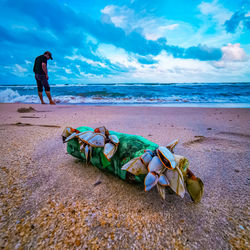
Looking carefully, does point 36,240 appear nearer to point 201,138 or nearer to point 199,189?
point 199,189

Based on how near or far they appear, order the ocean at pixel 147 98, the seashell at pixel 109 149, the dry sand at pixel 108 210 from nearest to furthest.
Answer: the dry sand at pixel 108 210 → the seashell at pixel 109 149 → the ocean at pixel 147 98

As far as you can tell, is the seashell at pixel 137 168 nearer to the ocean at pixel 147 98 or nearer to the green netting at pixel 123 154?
the green netting at pixel 123 154

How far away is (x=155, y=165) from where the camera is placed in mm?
648

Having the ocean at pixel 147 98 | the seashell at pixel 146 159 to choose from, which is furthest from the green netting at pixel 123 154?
the ocean at pixel 147 98

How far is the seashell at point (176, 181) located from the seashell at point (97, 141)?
0.39m

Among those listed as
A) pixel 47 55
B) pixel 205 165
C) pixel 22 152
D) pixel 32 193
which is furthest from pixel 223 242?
pixel 47 55

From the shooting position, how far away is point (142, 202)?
76 cm

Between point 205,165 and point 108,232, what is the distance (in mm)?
900

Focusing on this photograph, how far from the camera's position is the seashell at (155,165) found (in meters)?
0.64

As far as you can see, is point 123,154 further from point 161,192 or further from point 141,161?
point 161,192

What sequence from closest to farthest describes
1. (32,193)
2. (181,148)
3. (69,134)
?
(32,193) < (69,134) < (181,148)

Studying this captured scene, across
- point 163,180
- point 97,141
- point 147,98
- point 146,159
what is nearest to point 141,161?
point 146,159

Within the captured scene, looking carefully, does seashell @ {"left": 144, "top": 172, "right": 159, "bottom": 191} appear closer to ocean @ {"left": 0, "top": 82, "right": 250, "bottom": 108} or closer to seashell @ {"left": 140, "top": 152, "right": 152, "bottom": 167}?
seashell @ {"left": 140, "top": 152, "right": 152, "bottom": 167}

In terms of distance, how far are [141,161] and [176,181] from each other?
0.17 meters
